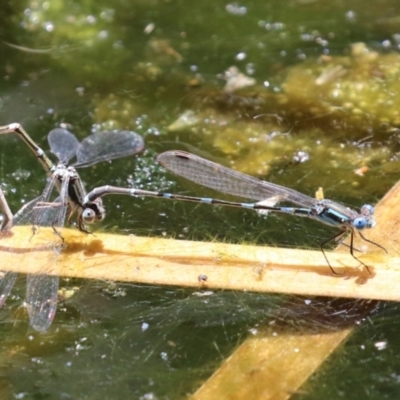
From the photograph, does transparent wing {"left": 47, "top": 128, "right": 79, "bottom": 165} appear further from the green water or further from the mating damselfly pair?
the green water

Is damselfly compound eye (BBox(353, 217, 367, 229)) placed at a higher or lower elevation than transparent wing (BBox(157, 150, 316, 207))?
higher

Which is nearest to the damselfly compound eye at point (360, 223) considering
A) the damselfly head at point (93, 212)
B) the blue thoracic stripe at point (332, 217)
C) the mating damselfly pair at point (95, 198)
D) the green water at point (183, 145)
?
the mating damselfly pair at point (95, 198)

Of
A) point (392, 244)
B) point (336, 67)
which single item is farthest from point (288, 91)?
point (392, 244)

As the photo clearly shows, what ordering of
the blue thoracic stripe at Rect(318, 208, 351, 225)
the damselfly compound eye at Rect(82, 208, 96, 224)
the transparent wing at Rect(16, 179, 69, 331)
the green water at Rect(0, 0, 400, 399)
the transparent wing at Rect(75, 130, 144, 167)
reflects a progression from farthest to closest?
the transparent wing at Rect(75, 130, 144, 167) < the damselfly compound eye at Rect(82, 208, 96, 224) < the blue thoracic stripe at Rect(318, 208, 351, 225) < the transparent wing at Rect(16, 179, 69, 331) < the green water at Rect(0, 0, 400, 399)

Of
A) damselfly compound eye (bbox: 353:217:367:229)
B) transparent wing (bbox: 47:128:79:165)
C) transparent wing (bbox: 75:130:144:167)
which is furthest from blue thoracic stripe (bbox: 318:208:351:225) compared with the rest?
transparent wing (bbox: 47:128:79:165)

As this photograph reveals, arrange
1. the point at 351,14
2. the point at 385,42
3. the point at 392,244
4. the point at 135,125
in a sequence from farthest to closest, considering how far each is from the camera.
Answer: the point at 351,14 → the point at 385,42 → the point at 135,125 → the point at 392,244

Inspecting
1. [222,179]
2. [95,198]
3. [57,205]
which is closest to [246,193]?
[222,179]

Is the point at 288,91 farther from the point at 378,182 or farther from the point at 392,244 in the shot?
the point at 392,244
